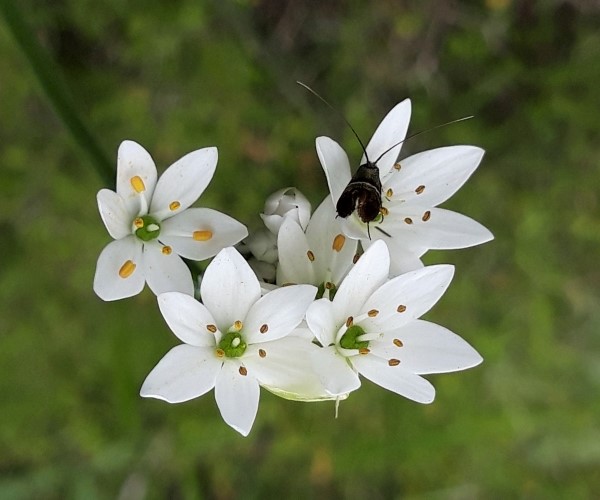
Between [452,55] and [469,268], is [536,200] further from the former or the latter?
[452,55]

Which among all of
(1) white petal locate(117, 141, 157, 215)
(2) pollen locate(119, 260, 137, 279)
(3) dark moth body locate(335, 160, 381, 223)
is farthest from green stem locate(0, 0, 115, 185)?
(3) dark moth body locate(335, 160, 381, 223)

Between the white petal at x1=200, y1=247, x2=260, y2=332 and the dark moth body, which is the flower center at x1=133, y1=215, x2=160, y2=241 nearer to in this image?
the white petal at x1=200, y1=247, x2=260, y2=332

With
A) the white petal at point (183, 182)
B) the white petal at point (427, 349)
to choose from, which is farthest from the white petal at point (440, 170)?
the white petal at point (183, 182)

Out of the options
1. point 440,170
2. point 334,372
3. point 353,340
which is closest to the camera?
point 334,372

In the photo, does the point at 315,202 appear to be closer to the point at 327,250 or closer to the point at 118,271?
the point at 327,250

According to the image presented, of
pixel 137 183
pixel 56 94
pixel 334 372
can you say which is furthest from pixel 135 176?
pixel 334 372

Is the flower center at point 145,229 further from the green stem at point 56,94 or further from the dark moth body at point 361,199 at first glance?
the dark moth body at point 361,199

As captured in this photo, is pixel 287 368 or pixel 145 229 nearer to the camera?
pixel 287 368

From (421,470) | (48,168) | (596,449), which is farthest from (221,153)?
(596,449)
